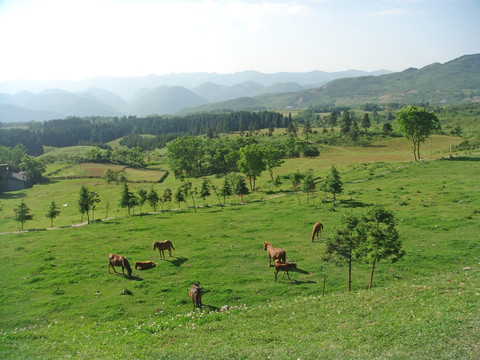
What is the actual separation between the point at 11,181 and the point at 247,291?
110186mm

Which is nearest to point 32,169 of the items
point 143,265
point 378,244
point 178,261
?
point 143,265

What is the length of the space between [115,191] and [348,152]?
8708 centimetres

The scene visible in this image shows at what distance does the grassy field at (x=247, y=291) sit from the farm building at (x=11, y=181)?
2450 inches

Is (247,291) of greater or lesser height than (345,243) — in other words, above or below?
below

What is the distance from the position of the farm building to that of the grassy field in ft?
204

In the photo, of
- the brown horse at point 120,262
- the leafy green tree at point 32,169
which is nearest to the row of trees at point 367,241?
the brown horse at point 120,262

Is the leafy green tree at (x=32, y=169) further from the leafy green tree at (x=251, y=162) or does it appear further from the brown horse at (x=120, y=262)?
the brown horse at (x=120, y=262)

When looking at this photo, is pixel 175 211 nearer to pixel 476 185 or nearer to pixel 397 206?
pixel 397 206

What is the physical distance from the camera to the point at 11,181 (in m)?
102

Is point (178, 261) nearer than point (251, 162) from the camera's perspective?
Yes

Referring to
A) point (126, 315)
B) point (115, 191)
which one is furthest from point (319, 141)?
point (126, 315)

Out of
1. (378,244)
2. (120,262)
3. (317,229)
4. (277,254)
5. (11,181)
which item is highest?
(378,244)

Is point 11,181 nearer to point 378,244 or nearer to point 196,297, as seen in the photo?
point 196,297

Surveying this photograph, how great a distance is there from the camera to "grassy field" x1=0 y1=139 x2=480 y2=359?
14242 mm
